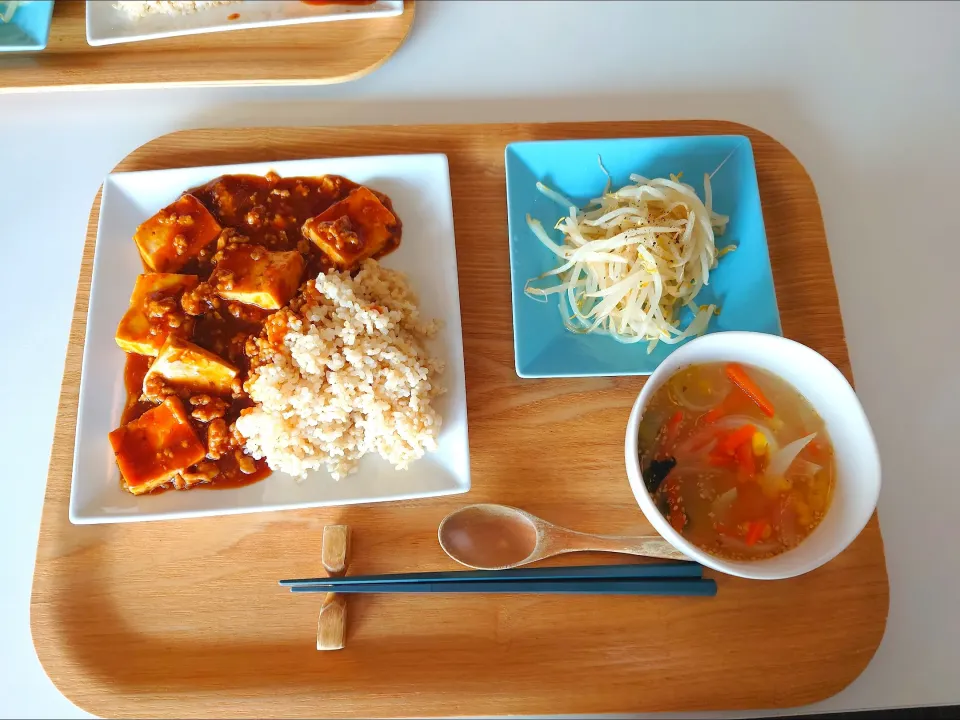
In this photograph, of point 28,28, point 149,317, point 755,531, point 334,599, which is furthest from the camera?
point 28,28

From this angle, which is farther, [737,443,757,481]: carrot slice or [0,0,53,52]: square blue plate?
[0,0,53,52]: square blue plate

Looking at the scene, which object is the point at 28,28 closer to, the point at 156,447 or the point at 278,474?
the point at 156,447

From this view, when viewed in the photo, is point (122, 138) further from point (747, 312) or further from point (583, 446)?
point (747, 312)

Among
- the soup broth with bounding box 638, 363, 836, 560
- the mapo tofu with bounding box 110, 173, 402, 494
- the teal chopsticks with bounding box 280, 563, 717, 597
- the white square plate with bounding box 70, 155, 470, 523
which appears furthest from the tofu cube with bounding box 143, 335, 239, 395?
the soup broth with bounding box 638, 363, 836, 560

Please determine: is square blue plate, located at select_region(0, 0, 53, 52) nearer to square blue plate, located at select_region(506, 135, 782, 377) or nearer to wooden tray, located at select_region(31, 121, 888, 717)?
wooden tray, located at select_region(31, 121, 888, 717)

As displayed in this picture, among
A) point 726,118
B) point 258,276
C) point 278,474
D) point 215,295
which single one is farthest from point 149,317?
point 726,118

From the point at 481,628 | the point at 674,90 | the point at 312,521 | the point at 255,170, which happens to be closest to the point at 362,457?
the point at 312,521

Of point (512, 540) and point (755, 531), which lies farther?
point (512, 540)

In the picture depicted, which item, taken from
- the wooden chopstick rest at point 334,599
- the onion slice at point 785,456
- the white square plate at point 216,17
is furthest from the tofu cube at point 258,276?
the onion slice at point 785,456
